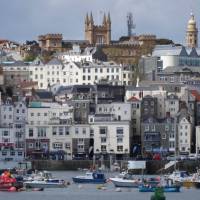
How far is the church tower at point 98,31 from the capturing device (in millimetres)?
127500

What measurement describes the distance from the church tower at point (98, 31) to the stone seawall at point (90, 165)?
4105cm

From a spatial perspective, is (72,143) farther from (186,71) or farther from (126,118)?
(186,71)

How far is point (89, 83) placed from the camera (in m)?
109

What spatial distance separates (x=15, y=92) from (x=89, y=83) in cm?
818

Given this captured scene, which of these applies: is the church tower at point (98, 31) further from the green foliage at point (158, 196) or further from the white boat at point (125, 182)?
the green foliage at point (158, 196)

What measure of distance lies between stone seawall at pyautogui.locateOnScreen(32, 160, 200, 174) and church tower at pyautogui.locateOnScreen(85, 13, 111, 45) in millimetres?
41052

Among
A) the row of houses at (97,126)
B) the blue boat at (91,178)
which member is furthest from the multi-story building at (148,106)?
the blue boat at (91,178)

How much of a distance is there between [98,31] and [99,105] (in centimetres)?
3520

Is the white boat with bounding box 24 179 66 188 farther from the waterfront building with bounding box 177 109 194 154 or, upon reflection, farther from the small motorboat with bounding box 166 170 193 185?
the waterfront building with bounding box 177 109 194 154

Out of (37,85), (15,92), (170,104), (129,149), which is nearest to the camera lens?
(129,149)

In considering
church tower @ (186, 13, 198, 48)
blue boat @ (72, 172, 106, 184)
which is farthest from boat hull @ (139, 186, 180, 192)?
church tower @ (186, 13, 198, 48)

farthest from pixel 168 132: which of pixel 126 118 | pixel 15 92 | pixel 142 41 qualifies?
pixel 142 41

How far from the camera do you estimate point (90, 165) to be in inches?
3386

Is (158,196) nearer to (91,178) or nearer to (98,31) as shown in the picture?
(91,178)
